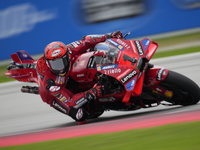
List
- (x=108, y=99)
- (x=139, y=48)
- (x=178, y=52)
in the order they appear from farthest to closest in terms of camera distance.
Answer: (x=178, y=52)
(x=108, y=99)
(x=139, y=48)

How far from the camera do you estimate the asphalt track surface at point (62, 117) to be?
3.25m

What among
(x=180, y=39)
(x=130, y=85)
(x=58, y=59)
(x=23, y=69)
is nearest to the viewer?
(x=130, y=85)

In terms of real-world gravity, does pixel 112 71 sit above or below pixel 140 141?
above

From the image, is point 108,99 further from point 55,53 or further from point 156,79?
point 55,53

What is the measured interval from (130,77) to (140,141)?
0.86m

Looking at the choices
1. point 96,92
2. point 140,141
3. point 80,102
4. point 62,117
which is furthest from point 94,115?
point 140,141

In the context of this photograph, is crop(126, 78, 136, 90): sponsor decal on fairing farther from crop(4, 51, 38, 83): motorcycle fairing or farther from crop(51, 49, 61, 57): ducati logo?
crop(4, 51, 38, 83): motorcycle fairing

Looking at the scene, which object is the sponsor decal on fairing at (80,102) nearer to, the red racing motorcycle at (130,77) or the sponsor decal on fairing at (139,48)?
the red racing motorcycle at (130,77)

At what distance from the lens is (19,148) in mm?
3182

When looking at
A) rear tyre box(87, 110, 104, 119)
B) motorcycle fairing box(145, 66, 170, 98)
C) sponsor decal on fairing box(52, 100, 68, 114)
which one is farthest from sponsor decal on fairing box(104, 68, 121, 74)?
rear tyre box(87, 110, 104, 119)

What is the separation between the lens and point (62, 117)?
4.99m

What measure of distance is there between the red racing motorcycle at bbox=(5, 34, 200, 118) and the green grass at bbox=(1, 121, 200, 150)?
0.58 meters

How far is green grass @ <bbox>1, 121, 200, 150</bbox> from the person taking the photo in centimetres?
248

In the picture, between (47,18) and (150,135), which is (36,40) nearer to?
(47,18)
